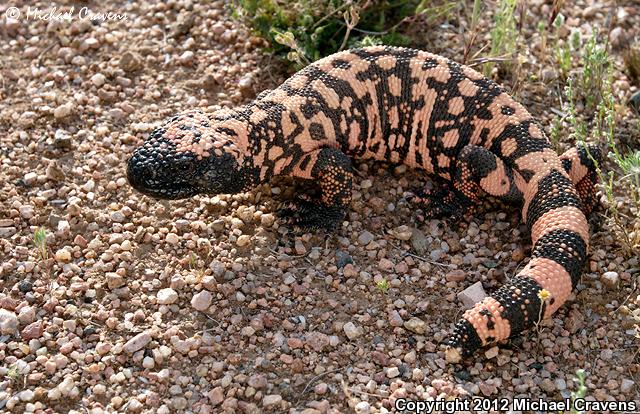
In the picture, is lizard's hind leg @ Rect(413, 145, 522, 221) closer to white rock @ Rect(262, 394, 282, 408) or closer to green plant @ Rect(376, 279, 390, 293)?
green plant @ Rect(376, 279, 390, 293)

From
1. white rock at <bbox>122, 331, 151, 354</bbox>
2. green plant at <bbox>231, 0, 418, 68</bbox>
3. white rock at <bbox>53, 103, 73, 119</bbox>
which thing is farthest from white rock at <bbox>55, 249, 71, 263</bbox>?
green plant at <bbox>231, 0, 418, 68</bbox>

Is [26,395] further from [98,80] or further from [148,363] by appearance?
[98,80]

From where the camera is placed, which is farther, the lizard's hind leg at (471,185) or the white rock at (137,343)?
the lizard's hind leg at (471,185)

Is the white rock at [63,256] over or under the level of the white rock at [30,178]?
under

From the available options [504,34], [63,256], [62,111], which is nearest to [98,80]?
[62,111]

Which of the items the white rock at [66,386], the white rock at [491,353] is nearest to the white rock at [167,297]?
the white rock at [66,386]

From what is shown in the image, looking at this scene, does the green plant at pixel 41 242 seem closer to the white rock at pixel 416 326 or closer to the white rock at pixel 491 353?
the white rock at pixel 416 326

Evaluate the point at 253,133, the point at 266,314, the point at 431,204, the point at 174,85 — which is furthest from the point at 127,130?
the point at 431,204
